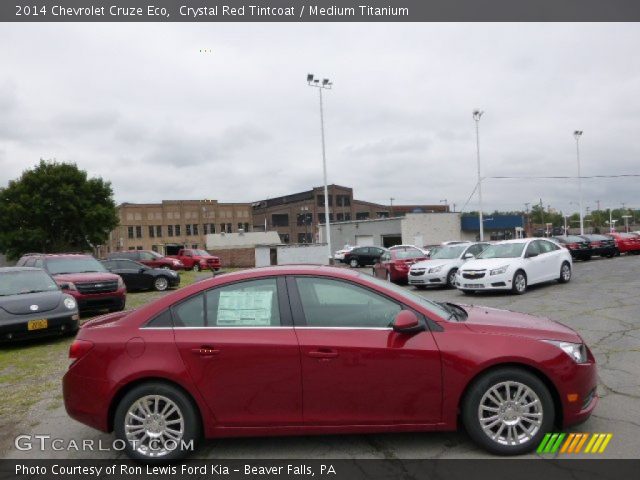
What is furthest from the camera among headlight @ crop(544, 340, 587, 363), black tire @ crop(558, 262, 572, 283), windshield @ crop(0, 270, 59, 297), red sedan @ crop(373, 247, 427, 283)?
red sedan @ crop(373, 247, 427, 283)

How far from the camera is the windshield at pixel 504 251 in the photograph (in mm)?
14278

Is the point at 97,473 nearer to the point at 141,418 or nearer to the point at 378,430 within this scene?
the point at 141,418

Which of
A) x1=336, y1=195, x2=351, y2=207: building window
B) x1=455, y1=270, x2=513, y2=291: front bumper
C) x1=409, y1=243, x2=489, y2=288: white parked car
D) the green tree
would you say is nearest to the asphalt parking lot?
x1=455, y1=270, x2=513, y2=291: front bumper

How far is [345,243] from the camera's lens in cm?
5872

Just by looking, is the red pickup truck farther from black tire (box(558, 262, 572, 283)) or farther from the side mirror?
the side mirror

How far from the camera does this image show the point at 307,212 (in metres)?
95.4

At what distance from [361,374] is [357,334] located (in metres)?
0.31

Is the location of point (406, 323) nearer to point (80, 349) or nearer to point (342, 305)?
point (342, 305)

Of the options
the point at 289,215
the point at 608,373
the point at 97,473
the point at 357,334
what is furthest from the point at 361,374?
the point at 289,215

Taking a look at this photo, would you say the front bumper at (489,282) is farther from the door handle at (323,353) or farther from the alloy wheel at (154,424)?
the alloy wheel at (154,424)

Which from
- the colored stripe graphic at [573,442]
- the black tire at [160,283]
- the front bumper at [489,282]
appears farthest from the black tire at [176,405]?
the black tire at [160,283]

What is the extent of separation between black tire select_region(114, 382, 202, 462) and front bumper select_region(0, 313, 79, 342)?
6.00m

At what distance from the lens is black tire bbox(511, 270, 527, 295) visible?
13419mm

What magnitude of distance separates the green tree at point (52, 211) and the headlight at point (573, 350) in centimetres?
4681
